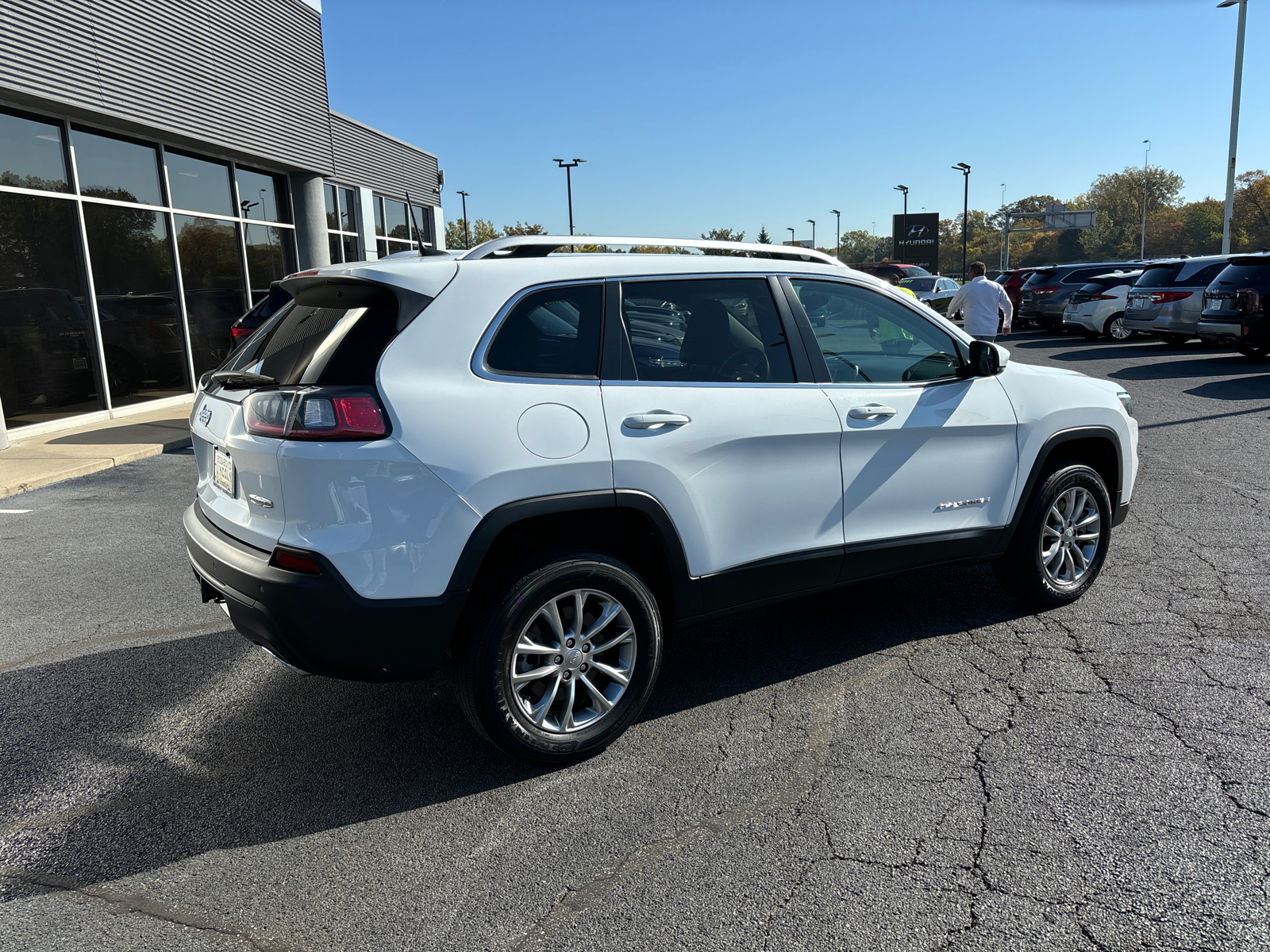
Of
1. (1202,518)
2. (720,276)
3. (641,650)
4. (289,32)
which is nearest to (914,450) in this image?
(720,276)

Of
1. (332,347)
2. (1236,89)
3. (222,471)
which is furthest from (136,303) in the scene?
(1236,89)

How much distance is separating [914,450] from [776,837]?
192 centimetres

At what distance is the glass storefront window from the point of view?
54.6 ft

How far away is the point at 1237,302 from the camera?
14.9m

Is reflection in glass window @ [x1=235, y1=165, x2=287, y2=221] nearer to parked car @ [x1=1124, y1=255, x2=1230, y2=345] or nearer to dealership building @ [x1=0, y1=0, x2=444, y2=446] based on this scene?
dealership building @ [x1=0, y1=0, x2=444, y2=446]

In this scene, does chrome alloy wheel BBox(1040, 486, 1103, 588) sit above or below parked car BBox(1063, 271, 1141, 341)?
below

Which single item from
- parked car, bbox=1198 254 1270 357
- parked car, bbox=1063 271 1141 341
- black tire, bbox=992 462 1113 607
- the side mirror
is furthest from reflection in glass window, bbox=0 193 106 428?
parked car, bbox=1063 271 1141 341

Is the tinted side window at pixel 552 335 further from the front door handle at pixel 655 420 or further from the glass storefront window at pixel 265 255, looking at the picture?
the glass storefront window at pixel 265 255

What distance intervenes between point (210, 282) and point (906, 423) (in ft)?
46.2

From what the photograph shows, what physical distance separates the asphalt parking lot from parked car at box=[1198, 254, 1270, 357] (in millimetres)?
11760

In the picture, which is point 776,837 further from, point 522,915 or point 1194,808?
point 1194,808

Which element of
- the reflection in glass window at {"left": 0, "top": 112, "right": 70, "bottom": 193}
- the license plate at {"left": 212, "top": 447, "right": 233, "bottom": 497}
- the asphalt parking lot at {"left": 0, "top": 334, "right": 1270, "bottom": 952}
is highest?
the reflection in glass window at {"left": 0, "top": 112, "right": 70, "bottom": 193}

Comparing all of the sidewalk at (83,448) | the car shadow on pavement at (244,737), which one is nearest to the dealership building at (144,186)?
the sidewalk at (83,448)

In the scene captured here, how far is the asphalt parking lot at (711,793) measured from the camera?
8.34 feet
